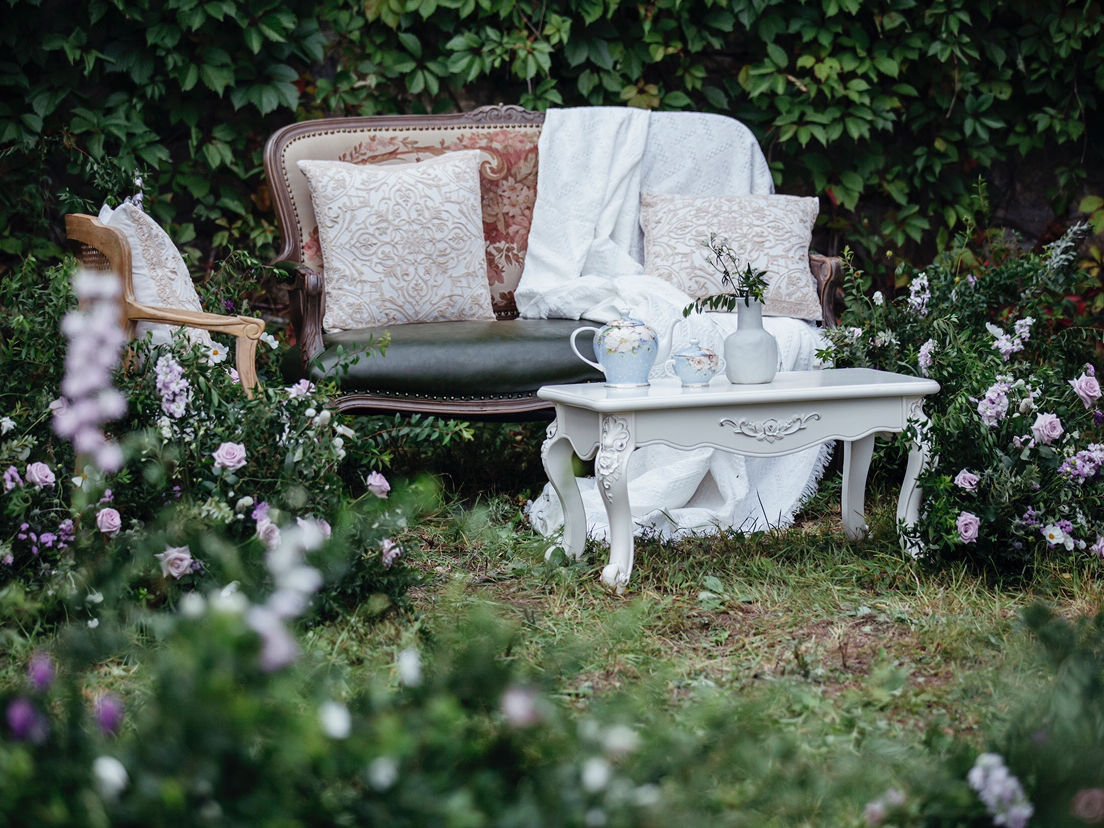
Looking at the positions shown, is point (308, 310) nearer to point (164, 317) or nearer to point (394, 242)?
point (394, 242)

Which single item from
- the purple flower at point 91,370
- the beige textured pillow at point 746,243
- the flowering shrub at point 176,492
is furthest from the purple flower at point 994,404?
the purple flower at point 91,370

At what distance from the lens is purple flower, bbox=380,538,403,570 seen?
2055mm

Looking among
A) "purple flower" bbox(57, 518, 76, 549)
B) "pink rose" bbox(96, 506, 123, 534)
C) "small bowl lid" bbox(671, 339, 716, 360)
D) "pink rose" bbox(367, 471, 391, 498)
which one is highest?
"small bowl lid" bbox(671, 339, 716, 360)

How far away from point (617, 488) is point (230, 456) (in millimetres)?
770

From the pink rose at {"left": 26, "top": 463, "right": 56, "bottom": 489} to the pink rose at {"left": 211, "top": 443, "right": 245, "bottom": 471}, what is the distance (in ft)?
1.01

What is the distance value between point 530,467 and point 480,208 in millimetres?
821

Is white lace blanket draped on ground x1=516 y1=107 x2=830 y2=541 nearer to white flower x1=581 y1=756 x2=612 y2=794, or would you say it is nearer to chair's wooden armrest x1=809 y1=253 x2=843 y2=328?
chair's wooden armrest x1=809 y1=253 x2=843 y2=328

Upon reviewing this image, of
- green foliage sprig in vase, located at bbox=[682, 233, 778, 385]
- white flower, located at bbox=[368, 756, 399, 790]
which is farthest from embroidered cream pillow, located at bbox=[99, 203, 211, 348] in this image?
white flower, located at bbox=[368, 756, 399, 790]

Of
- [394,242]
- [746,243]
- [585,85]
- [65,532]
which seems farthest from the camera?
[585,85]

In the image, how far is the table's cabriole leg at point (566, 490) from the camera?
7.95 feet

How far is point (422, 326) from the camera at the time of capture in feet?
10.2

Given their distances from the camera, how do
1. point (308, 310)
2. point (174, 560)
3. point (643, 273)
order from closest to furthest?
point (174, 560), point (308, 310), point (643, 273)

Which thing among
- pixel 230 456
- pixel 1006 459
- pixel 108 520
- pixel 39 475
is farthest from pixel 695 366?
pixel 39 475

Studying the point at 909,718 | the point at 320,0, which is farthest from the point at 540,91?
the point at 909,718
